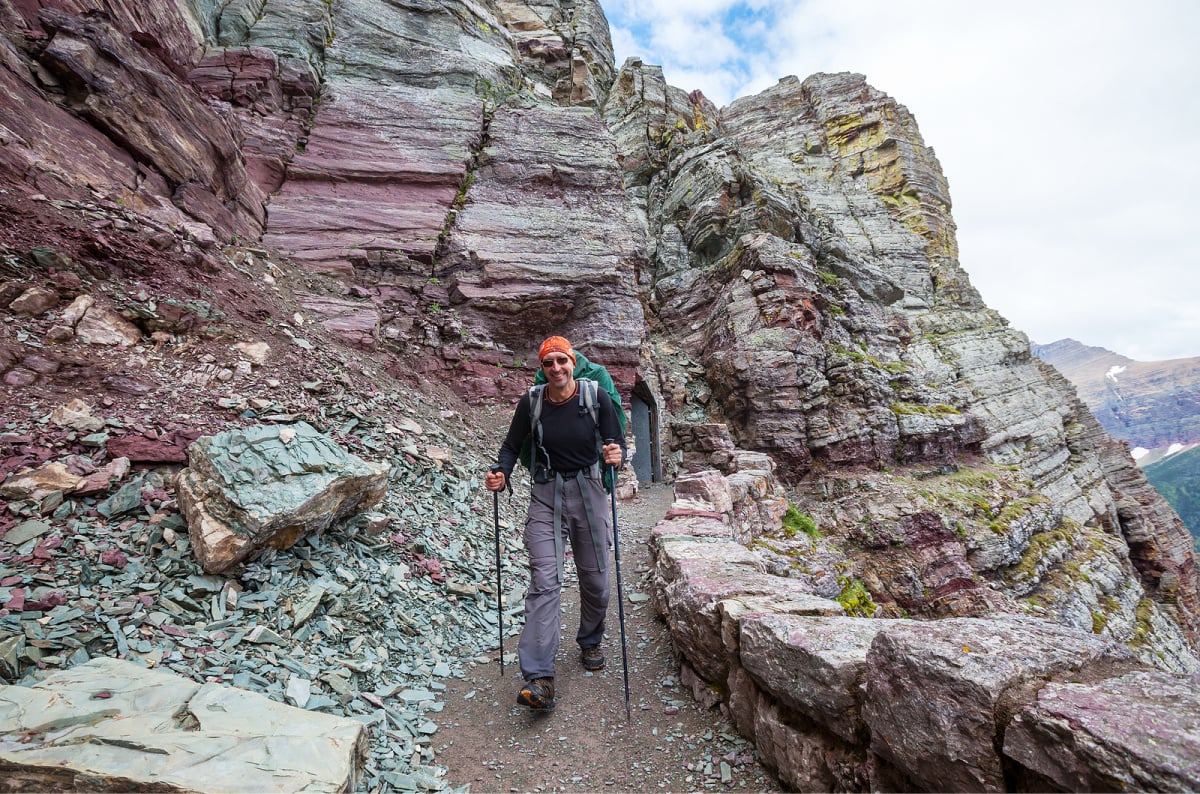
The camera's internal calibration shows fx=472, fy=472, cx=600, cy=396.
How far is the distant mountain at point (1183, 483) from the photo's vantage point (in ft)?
243

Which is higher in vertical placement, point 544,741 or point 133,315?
point 133,315

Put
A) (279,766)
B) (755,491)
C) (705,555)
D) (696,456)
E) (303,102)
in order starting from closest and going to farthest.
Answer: (279,766)
(705,555)
(755,491)
(303,102)
(696,456)

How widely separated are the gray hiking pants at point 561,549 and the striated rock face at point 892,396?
7.06m

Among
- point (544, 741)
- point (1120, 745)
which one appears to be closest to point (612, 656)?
point (544, 741)

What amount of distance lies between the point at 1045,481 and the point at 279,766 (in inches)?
1313

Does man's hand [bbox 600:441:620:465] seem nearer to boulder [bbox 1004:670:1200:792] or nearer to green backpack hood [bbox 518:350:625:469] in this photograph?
green backpack hood [bbox 518:350:625:469]

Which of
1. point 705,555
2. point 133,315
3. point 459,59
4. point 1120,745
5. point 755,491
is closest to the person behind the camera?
point 1120,745

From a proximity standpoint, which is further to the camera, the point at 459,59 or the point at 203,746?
the point at 459,59

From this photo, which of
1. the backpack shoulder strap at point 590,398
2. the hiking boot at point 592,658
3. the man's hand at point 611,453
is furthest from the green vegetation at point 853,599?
the backpack shoulder strap at point 590,398

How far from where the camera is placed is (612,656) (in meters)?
4.52

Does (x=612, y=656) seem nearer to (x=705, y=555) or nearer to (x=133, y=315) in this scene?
(x=705, y=555)

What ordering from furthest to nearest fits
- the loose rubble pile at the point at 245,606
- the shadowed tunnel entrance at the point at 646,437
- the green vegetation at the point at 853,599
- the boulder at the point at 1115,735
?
the shadowed tunnel entrance at the point at 646,437
the green vegetation at the point at 853,599
the loose rubble pile at the point at 245,606
the boulder at the point at 1115,735

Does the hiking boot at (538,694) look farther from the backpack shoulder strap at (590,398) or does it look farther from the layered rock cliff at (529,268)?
the layered rock cliff at (529,268)

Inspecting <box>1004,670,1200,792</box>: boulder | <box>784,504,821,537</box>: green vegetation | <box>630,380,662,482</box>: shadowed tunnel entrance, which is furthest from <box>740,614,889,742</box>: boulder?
<box>630,380,662,482</box>: shadowed tunnel entrance
